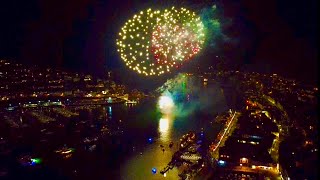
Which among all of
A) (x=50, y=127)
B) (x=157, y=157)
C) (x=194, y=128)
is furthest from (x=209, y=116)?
(x=50, y=127)

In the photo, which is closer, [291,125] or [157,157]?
[157,157]

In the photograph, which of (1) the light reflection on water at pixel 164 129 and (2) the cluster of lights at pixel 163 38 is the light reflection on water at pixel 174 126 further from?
(2) the cluster of lights at pixel 163 38

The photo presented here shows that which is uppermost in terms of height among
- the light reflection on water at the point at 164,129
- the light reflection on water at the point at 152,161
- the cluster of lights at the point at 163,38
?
the cluster of lights at the point at 163,38

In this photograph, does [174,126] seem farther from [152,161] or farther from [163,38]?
[163,38]

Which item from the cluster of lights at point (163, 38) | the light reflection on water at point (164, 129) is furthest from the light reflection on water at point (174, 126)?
the cluster of lights at point (163, 38)

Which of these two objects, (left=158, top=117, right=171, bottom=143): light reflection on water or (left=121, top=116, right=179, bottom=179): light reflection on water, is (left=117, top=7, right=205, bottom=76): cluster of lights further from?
(left=158, top=117, right=171, bottom=143): light reflection on water

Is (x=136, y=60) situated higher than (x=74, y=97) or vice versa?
(x=136, y=60)

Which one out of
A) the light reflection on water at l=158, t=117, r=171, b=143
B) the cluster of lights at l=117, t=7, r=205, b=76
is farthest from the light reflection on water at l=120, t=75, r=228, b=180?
the cluster of lights at l=117, t=7, r=205, b=76

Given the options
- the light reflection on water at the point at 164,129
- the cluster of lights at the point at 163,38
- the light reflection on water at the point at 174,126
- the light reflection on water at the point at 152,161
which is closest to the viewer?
the cluster of lights at the point at 163,38

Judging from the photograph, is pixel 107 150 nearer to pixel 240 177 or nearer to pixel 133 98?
pixel 240 177
